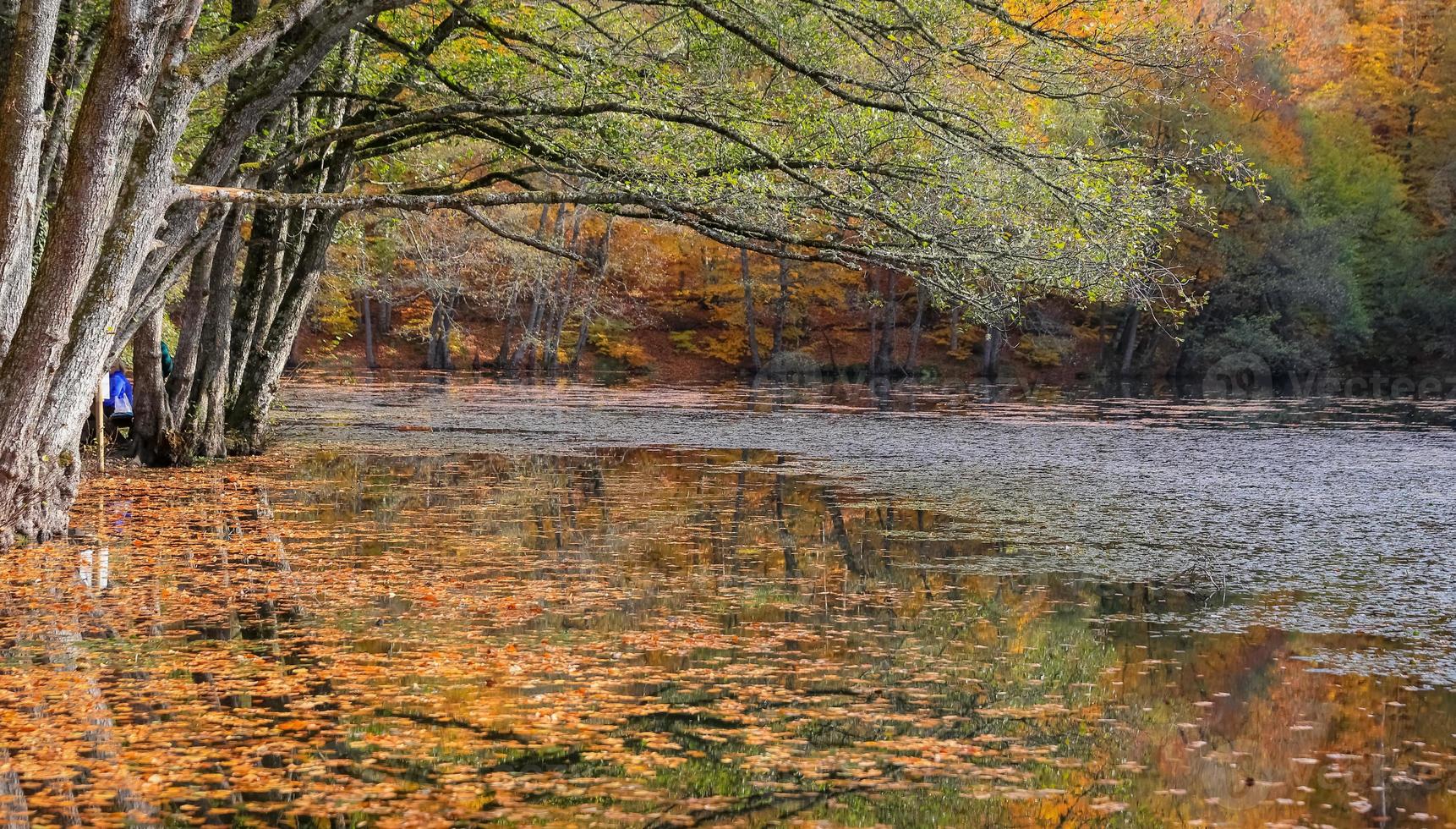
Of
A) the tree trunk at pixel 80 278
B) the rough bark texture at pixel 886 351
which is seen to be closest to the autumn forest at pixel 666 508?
the tree trunk at pixel 80 278

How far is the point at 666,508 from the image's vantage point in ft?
46.2

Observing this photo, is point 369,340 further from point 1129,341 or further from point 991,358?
point 1129,341

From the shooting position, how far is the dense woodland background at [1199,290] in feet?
147

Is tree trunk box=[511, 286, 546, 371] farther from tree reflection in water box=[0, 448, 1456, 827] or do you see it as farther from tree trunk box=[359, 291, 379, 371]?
tree reflection in water box=[0, 448, 1456, 827]

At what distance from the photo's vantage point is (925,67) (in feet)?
38.9

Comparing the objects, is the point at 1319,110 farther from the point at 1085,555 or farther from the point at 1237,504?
the point at 1085,555

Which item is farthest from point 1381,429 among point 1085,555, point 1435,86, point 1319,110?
point 1435,86

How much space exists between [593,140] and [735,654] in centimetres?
698

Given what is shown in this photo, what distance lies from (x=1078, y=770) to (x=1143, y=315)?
155ft

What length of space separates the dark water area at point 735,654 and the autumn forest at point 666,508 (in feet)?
0.14

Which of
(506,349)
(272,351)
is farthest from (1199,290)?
(272,351)

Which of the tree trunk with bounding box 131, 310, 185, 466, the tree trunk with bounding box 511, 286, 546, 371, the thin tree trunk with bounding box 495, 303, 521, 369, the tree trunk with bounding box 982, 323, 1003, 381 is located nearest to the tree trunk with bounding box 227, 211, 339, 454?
the tree trunk with bounding box 131, 310, 185, 466

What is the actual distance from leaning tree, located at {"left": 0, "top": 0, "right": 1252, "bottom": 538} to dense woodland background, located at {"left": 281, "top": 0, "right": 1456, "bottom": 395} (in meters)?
22.7

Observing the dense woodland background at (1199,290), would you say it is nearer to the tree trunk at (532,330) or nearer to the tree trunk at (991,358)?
the tree trunk at (991,358)
